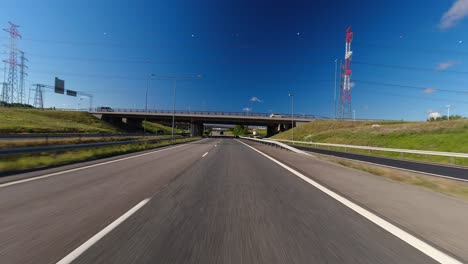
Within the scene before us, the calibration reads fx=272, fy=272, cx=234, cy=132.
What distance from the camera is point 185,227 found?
13.5 feet

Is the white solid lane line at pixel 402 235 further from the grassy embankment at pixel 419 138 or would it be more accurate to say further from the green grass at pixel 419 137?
the green grass at pixel 419 137

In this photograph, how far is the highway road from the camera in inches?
126

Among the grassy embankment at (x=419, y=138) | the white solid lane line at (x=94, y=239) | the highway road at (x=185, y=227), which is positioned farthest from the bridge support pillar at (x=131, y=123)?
the white solid lane line at (x=94, y=239)

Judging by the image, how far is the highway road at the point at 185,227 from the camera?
3.21 m

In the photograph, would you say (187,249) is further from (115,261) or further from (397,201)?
(397,201)

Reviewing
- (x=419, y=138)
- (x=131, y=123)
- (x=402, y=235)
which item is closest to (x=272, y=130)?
(x=131, y=123)

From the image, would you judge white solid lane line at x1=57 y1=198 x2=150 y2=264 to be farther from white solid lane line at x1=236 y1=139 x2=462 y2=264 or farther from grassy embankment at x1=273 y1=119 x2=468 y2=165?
grassy embankment at x1=273 y1=119 x2=468 y2=165

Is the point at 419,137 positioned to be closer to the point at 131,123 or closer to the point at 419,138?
the point at 419,138

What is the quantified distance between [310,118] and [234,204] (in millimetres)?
72436

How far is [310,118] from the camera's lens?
7469 cm

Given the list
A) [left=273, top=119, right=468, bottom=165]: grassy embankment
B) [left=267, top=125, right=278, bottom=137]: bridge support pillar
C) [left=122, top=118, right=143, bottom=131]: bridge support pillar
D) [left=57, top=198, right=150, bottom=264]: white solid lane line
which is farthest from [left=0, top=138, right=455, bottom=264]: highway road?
[left=267, top=125, right=278, bottom=137]: bridge support pillar

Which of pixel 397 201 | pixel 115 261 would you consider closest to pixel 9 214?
pixel 115 261

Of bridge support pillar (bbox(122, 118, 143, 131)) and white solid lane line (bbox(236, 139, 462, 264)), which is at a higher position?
bridge support pillar (bbox(122, 118, 143, 131))

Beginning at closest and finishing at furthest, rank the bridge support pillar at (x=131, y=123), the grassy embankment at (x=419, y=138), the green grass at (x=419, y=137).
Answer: the grassy embankment at (x=419, y=138), the green grass at (x=419, y=137), the bridge support pillar at (x=131, y=123)
